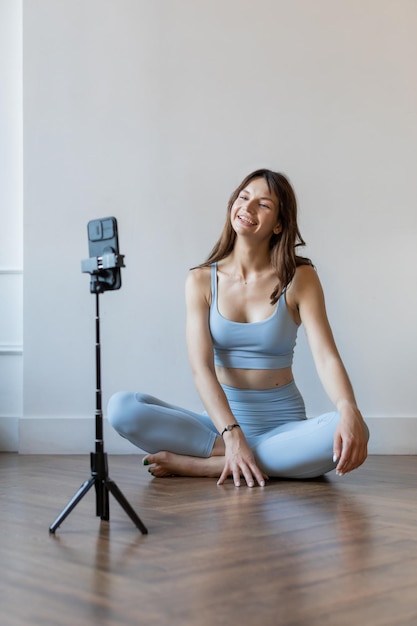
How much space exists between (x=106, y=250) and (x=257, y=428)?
123cm

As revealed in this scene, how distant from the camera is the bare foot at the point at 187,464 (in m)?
2.86

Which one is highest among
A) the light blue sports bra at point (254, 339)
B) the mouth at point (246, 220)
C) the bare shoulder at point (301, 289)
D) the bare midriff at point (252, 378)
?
the mouth at point (246, 220)

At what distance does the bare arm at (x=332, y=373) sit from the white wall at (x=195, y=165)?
831mm

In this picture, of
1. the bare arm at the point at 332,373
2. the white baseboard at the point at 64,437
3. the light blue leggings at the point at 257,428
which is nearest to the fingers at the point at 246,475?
the light blue leggings at the point at 257,428

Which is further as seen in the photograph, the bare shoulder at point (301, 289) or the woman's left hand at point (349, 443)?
the bare shoulder at point (301, 289)

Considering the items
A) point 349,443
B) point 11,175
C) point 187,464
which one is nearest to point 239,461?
point 187,464

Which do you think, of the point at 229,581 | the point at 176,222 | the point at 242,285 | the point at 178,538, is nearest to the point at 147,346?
the point at 176,222

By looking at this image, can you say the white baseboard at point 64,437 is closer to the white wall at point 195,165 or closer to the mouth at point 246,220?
the white wall at point 195,165

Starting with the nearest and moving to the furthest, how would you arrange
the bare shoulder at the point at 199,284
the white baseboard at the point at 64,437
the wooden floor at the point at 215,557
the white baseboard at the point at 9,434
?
1. the wooden floor at the point at 215,557
2. the bare shoulder at the point at 199,284
3. the white baseboard at the point at 64,437
4. the white baseboard at the point at 9,434

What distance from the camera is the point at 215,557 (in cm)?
168

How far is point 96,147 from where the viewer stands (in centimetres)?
376

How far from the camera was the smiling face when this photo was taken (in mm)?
2906

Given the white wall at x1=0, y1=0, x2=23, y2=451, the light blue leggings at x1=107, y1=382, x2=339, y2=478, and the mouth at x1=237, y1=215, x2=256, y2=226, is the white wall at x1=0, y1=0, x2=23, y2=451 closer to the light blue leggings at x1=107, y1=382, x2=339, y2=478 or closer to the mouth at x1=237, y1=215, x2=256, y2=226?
the light blue leggings at x1=107, y1=382, x2=339, y2=478

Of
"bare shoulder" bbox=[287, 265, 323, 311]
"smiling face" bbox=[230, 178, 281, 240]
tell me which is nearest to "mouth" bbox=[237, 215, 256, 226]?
"smiling face" bbox=[230, 178, 281, 240]
